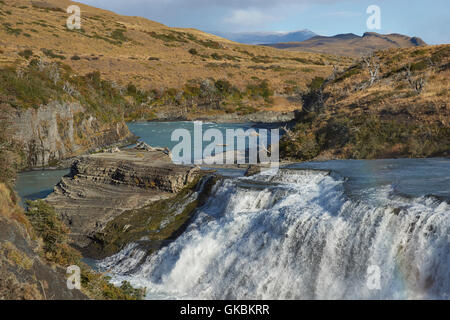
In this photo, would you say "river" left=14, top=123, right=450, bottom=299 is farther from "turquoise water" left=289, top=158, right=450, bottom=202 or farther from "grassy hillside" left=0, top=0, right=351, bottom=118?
"grassy hillside" left=0, top=0, right=351, bottom=118

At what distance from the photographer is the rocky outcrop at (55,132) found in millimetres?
32938

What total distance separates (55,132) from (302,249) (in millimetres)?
27862

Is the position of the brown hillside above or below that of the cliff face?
above

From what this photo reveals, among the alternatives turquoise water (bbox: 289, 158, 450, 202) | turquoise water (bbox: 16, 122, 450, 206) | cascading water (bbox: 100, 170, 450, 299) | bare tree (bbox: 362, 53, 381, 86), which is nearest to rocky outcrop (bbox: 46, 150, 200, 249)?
cascading water (bbox: 100, 170, 450, 299)

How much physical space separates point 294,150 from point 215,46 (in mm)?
100919

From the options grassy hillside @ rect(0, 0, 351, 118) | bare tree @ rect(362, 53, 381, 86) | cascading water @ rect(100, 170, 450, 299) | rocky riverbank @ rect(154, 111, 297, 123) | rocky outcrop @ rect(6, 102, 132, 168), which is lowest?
cascading water @ rect(100, 170, 450, 299)

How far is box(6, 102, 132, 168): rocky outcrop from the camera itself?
108 ft

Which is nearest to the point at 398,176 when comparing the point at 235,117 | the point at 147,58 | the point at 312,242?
the point at 312,242

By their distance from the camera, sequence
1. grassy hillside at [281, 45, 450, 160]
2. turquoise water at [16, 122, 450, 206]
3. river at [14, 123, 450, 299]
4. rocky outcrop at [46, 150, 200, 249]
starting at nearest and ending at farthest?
river at [14, 123, 450, 299]
turquoise water at [16, 122, 450, 206]
rocky outcrop at [46, 150, 200, 249]
grassy hillside at [281, 45, 450, 160]

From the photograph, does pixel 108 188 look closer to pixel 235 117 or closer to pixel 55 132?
pixel 55 132

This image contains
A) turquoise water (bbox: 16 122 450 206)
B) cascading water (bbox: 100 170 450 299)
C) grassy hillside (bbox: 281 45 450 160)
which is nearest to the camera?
cascading water (bbox: 100 170 450 299)

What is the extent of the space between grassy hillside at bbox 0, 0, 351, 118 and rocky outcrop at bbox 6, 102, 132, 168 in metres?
25.9
